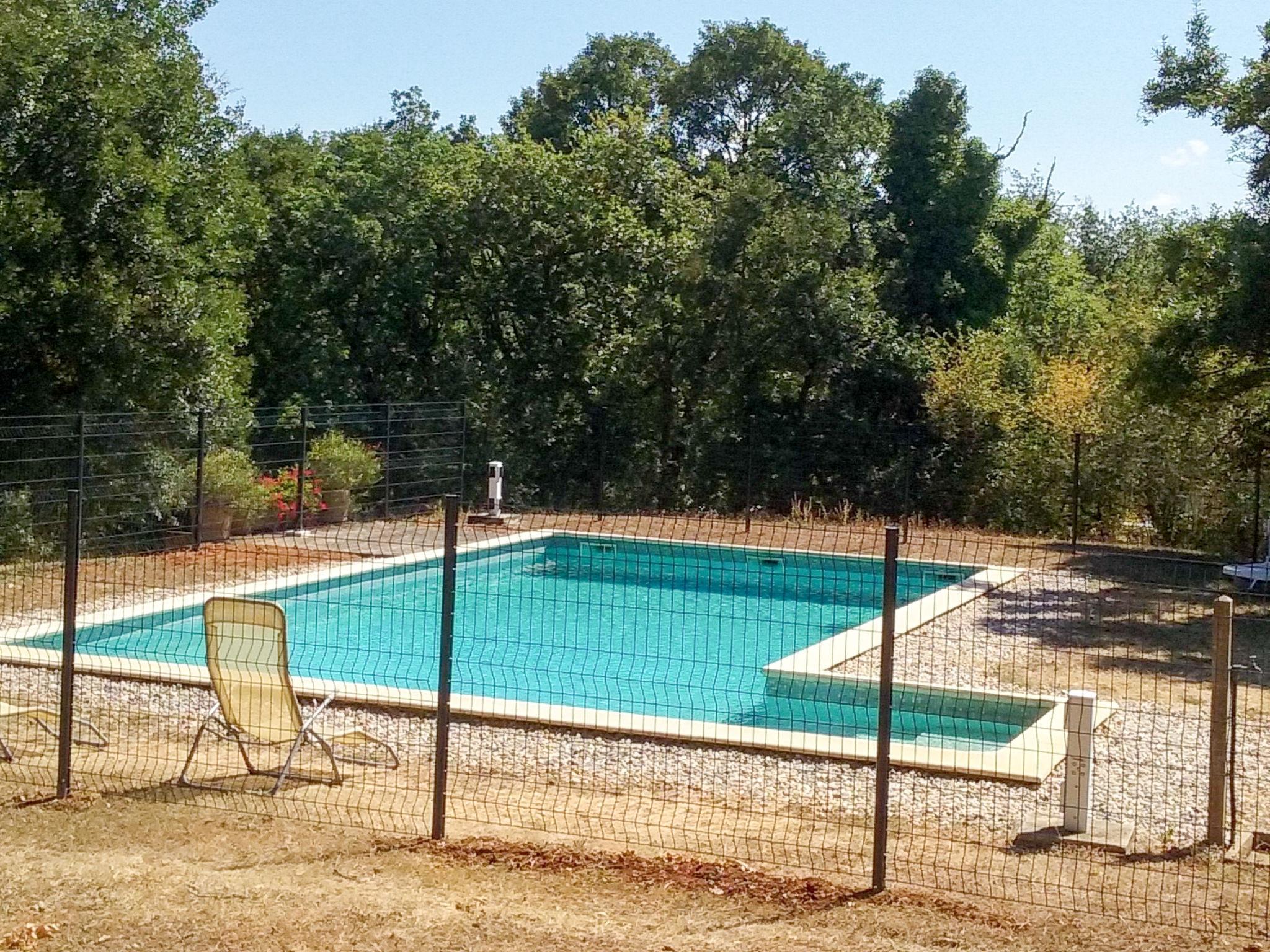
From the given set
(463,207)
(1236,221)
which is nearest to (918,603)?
(1236,221)

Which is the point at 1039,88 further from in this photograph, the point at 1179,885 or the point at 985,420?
the point at 1179,885

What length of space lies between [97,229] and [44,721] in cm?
902

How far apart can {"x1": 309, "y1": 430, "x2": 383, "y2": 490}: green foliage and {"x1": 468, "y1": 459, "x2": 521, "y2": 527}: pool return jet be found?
60.0 inches

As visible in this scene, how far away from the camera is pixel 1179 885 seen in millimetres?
5441

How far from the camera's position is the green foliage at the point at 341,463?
17.9 meters

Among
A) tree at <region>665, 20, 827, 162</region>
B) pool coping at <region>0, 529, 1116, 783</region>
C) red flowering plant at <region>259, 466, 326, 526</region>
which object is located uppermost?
tree at <region>665, 20, 827, 162</region>

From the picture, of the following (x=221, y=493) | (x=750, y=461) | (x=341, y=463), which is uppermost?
(x=750, y=461)

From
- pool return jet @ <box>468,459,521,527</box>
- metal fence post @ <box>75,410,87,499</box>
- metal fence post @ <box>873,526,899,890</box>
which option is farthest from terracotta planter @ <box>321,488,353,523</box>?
metal fence post @ <box>873,526,899,890</box>

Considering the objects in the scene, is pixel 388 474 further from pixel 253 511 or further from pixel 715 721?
pixel 715 721

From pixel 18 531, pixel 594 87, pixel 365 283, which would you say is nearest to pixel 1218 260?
pixel 18 531

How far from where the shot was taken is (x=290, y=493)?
57.5 feet

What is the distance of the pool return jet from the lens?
1917 centimetres

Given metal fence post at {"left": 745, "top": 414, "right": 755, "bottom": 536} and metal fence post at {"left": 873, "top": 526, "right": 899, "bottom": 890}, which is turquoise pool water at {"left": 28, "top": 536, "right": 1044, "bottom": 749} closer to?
metal fence post at {"left": 873, "top": 526, "right": 899, "bottom": 890}

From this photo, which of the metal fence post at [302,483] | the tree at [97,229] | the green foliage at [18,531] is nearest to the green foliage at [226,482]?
the metal fence post at [302,483]
